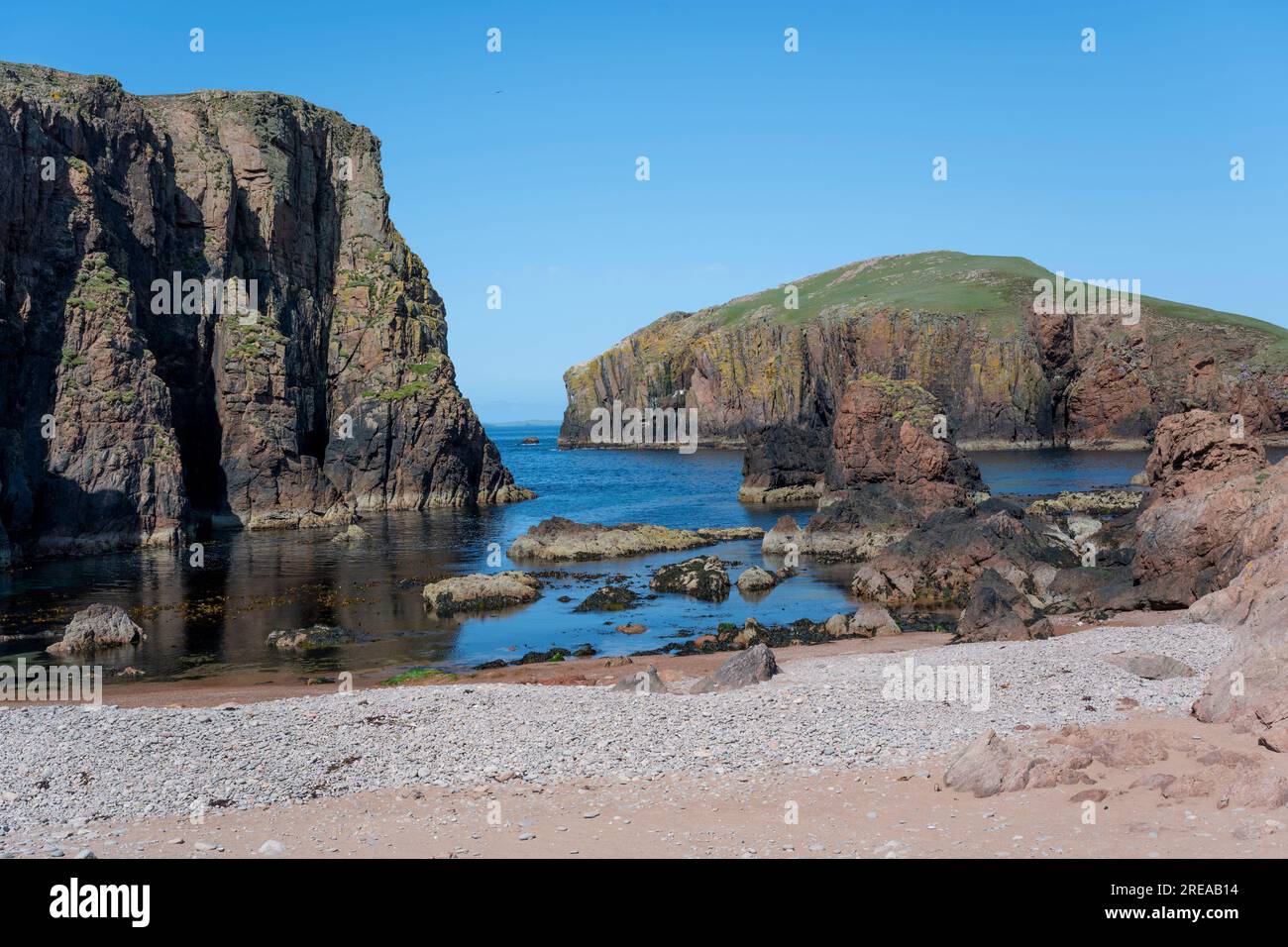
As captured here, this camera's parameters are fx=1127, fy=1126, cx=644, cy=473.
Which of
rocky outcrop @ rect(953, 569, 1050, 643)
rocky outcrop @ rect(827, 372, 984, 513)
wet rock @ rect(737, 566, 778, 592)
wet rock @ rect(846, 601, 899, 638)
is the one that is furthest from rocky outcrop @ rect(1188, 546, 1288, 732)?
rocky outcrop @ rect(827, 372, 984, 513)

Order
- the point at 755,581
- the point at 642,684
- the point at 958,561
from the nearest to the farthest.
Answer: the point at 642,684 → the point at 958,561 → the point at 755,581

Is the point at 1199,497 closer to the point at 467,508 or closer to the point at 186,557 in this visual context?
the point at 186,557

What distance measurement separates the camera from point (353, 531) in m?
74.4

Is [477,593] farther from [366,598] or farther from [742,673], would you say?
[742,673]

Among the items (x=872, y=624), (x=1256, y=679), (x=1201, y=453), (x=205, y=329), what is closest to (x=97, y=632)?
(x=872, y=624)

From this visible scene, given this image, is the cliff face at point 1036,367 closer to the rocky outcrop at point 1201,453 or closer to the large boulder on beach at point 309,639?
the rocky outcrop at point 1201,453

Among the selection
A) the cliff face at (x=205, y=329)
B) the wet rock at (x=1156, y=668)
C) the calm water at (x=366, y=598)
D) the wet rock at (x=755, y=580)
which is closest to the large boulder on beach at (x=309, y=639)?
the calm water at (x=366, y=598)

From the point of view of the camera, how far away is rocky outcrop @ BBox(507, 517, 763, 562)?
209 ft

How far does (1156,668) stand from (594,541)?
4329 cm

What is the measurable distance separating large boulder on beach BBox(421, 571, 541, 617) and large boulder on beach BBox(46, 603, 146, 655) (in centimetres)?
1188

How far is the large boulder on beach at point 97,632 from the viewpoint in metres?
39.1

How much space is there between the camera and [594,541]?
65062 mm

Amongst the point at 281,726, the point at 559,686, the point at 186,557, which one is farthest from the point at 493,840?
the point at 186,557

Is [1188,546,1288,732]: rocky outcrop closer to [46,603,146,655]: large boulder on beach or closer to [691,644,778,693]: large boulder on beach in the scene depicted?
[691,644,778,693]: large boulder on beach
